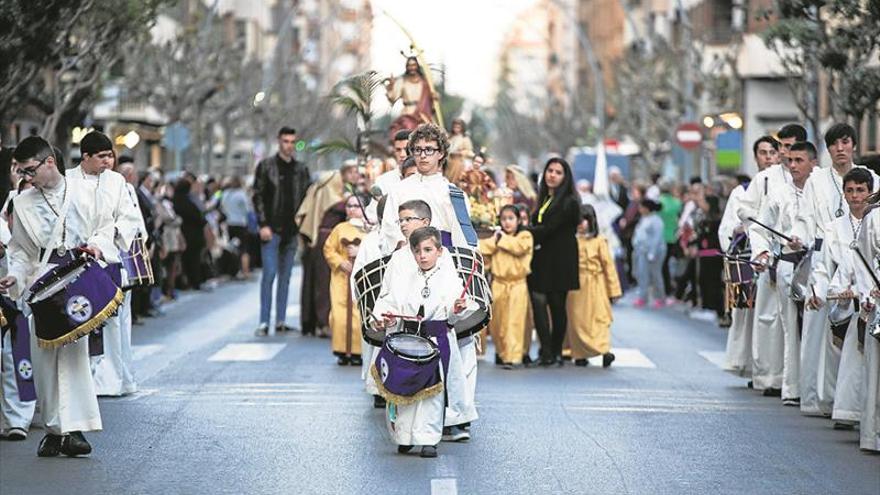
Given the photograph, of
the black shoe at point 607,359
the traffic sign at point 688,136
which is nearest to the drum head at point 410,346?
the black shoe at point 607,359

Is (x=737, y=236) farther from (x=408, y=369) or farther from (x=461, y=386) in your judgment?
(x=408, y=369)

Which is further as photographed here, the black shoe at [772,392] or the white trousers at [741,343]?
the white trousers at [741,343]

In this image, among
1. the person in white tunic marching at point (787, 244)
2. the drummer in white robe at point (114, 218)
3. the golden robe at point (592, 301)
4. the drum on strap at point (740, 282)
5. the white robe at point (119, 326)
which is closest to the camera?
the drummer in white robe at point (114, 218)

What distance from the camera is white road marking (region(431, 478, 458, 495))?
437 inches

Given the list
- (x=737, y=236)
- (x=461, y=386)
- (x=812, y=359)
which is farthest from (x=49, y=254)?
(x=737, y=236)

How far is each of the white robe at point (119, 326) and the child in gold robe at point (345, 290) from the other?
2772mm

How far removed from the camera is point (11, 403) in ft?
44.9

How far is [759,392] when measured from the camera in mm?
17250

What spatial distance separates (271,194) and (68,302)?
463 inches

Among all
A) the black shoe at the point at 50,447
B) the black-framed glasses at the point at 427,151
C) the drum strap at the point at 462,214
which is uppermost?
the black-framed glasses at the point at 427,151

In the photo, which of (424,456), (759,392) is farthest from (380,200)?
(759,392)

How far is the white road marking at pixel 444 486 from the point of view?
36.4 ft

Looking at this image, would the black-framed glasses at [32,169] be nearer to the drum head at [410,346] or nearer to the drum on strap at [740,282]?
the drum head at [410,346]

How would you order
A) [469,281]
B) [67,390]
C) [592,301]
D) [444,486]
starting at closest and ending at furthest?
[444,486]
[67,390]
[469,281]
[592,301]
